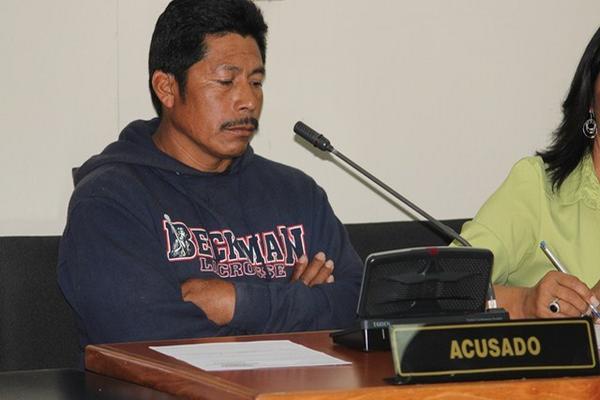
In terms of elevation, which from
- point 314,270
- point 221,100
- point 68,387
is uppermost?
point 221,100

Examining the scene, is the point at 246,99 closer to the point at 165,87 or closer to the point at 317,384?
the point at 165,87

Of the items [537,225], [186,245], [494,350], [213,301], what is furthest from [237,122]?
[494,350]

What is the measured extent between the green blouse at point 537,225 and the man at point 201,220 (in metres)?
0.33

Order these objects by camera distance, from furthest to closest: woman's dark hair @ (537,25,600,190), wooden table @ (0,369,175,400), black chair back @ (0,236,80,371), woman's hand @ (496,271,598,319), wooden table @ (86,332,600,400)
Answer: woman's dark hair @ (537,25,600,190)
black chair back @ (0,236,80,371)
woman's hand @ (496,271,598,319)
wooden table @ (0,369,175,400)
wooden table @ (86,332,600,400)

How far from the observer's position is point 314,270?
2471 mm

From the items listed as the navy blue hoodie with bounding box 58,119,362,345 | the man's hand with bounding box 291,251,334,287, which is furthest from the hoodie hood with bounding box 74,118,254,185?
the man's hand with bounding box 291,251,334,287

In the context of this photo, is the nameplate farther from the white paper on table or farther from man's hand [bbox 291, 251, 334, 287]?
man's hand [bbox 291, 251, 334, 287]

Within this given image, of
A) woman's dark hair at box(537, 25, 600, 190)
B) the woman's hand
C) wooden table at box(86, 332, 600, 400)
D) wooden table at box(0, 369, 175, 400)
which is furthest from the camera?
woman's dark hair at box(537, 25, 600, 190)

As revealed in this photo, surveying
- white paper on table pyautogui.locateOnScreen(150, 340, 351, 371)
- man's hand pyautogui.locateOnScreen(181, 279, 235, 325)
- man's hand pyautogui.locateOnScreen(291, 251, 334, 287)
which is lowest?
white paper on table pyautogui.locateOnScreen(150, 340, 351, 371)

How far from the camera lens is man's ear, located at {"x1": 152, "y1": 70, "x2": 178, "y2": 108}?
2.55 metres

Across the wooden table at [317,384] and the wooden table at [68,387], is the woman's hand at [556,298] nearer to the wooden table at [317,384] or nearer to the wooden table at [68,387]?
the wooden table at [317,384]

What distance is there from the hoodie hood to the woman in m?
0.68

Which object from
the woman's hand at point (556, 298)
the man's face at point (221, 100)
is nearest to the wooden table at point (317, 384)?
the woman's hand at point (556, 298)

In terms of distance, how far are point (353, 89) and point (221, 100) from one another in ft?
2.08
